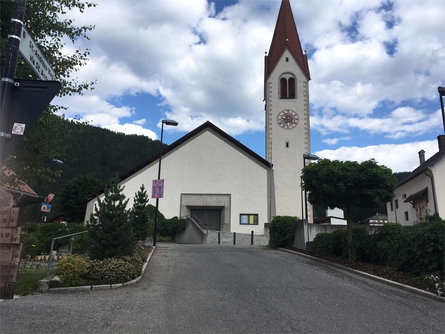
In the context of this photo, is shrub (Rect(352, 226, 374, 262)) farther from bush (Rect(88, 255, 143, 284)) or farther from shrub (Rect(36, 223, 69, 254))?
shrub (Rect(36, 223, 69, 254))

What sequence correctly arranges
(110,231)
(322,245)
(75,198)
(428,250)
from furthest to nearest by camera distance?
(75,198), (322,245), (110,231), (428,250)

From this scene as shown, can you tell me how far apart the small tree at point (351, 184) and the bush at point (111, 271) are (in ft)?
27.4

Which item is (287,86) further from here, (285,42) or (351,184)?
(351,184)

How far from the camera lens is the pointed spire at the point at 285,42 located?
1688 inches

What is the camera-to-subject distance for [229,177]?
3512cm

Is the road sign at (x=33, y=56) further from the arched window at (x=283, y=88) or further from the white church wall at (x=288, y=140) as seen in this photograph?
the arched window at (x=283, y=88)

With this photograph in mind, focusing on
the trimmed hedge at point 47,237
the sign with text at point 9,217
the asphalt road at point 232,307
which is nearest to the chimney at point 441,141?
the asphalt road at point 232,307

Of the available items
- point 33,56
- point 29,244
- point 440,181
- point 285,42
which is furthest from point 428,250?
point 285,42

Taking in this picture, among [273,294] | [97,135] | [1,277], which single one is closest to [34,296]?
[1,277]

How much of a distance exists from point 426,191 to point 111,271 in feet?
97.9

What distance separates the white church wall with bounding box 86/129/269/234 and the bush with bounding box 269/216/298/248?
11.2 m

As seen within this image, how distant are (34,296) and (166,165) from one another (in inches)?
1050

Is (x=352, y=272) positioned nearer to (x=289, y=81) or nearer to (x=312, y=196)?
(x=312, y=196)

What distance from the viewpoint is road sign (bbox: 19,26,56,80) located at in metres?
4.57
